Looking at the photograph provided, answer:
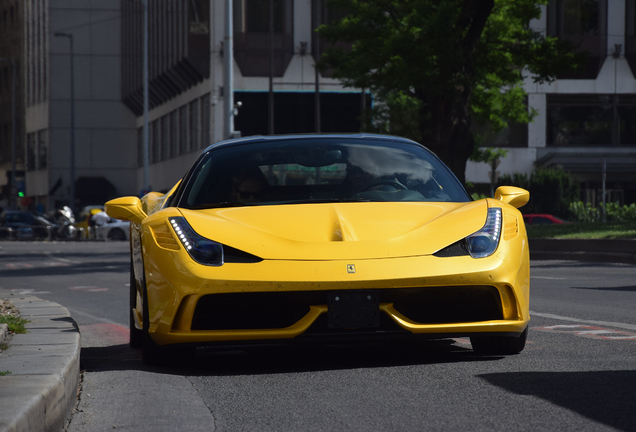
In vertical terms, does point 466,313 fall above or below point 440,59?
below

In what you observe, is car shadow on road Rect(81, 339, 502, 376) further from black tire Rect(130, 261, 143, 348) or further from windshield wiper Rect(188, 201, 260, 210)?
windshield wiper Rect(188, 201, 260, 210)

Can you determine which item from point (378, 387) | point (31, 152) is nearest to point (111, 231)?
point (378, 387)

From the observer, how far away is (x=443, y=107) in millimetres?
25906


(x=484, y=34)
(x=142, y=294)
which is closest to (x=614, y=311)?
(x=142, y=294)

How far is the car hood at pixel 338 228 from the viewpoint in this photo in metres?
5.43

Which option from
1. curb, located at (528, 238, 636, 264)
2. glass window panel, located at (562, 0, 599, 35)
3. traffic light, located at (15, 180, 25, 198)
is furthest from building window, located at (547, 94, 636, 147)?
curb, located at (528, 238, 636, 264)

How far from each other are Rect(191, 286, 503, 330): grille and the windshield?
854mm

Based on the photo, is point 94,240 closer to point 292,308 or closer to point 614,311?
point 614,311

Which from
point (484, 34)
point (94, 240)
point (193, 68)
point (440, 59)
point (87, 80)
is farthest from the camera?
point (87, 80)

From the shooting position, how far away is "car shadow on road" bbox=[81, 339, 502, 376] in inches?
226

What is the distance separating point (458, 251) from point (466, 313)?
0.34 metres

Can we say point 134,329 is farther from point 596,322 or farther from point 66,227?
point 66,227

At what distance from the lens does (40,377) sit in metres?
4.41

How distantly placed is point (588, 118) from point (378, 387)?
50875 mm
